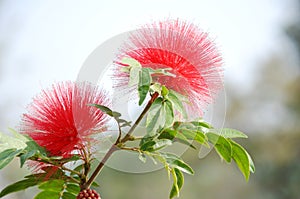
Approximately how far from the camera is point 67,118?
0.68 m

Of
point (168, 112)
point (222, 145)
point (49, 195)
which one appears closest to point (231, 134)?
point (222, 145)

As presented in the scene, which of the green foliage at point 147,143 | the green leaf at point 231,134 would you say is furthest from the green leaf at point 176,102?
the green leaf at point 231,134

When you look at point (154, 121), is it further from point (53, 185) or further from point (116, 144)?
point (53, 185)

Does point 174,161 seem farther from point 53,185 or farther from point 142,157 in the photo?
point 53,185

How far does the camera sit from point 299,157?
6781mm

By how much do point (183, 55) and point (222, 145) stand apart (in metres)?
0.12

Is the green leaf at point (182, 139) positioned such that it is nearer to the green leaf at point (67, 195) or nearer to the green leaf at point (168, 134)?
the green leaf at point (168, 134)

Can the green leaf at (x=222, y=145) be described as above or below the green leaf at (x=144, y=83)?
below

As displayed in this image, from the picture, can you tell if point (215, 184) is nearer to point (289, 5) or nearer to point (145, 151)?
point (289, 5)

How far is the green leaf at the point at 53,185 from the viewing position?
2.35 feet

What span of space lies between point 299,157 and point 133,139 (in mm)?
6366

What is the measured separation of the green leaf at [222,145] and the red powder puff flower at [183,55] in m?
0.04

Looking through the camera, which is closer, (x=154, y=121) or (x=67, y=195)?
(x=154, y=121)

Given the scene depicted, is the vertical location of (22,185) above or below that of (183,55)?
below
